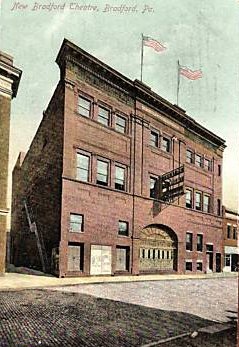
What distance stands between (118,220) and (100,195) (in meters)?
1.29

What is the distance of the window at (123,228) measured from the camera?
16.3 metres

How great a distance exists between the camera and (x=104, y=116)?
1562 cm

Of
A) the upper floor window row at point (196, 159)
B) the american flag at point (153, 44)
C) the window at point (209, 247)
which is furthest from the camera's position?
the window at point (209, 247)

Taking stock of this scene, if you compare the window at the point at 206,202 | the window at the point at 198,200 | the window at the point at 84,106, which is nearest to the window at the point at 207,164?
the window at the point at 206,202

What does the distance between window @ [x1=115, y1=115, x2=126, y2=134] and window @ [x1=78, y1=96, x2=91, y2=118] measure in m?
1.12

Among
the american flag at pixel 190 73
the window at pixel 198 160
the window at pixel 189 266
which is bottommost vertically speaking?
the window at pixel 189 266

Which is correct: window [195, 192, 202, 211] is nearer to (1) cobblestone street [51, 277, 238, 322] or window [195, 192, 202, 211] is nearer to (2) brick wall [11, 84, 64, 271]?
(1) cobblestone street [51, 277, 238, 322]

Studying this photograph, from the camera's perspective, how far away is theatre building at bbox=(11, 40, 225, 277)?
1476 cm

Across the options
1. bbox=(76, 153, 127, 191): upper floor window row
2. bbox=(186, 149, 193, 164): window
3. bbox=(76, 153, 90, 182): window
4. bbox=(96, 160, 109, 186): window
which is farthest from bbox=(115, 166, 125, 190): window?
bbox=(186, 149, 193, 164): window

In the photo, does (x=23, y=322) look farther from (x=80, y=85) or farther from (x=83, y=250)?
(x=80, y=85)

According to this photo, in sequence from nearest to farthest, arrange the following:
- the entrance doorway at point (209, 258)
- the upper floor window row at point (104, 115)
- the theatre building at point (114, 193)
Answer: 1. the theatre building at point (114, 193)
2. the upper floor window row at point (104, 115)
3. the entrance doorway at point (209, 258)

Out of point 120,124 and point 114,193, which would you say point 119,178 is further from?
point 120,124

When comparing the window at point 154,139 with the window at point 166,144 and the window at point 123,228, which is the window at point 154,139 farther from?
the window at point 123,228

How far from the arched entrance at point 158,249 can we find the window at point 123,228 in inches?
27.6
